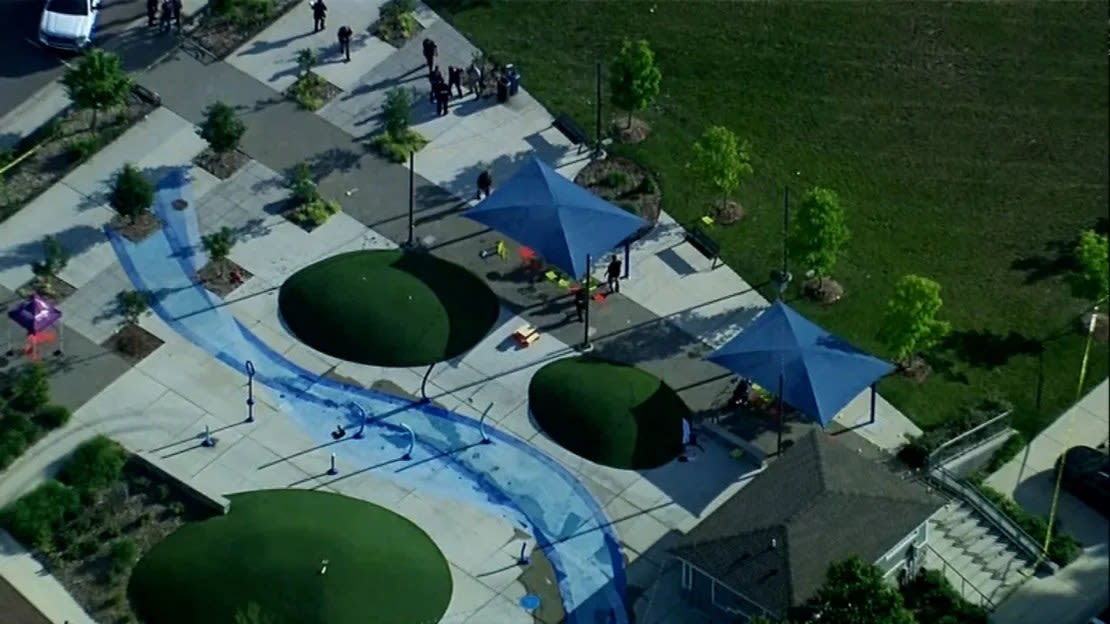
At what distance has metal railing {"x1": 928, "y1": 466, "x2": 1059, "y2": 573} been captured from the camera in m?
63.4

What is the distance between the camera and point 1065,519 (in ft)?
212

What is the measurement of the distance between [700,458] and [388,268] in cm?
1217

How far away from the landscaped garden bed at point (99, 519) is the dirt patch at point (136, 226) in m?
9.30

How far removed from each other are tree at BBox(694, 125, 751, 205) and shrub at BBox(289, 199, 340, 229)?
1215 centimetres

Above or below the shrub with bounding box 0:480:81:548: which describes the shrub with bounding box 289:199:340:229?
above

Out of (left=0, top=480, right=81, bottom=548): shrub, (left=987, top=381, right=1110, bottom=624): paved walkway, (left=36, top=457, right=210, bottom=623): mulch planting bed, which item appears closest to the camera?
(left=36, top=457, right=210, bottom=623): mulch planting bed

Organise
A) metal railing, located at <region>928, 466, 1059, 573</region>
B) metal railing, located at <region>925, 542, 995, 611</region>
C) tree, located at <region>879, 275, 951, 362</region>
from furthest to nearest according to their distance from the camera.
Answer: tree, located at <region>879, 275, 951, 362</region>, metal railing, located at <region>928, 466, 1059, 573</region>, metal railing, located at <region>925, 542, 995, 611</region>

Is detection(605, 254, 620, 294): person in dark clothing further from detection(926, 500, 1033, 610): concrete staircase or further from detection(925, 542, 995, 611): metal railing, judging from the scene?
detection(925, 542, 995, 611): metal railing

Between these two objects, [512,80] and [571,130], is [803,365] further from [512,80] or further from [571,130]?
[512,80]

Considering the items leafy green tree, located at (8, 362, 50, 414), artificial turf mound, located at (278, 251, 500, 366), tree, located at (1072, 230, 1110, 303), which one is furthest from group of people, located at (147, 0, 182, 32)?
tree, located at (1072, 230, 1110, 303)

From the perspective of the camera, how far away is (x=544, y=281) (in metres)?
71.4

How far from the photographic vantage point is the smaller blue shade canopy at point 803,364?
65.1 metres

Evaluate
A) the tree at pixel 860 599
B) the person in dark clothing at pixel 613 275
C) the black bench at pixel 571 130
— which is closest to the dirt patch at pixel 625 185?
the black bench at pixel 571 130

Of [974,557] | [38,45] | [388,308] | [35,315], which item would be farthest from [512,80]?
[974,557]
